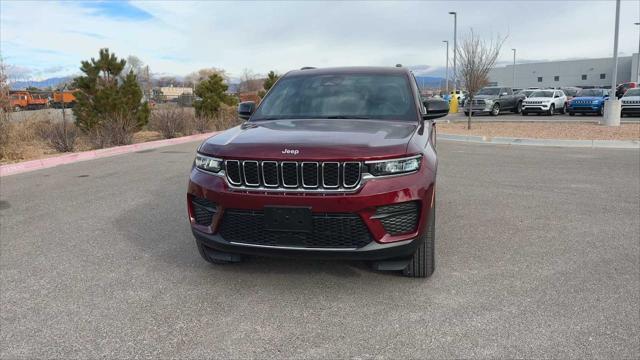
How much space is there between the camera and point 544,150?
12.2m

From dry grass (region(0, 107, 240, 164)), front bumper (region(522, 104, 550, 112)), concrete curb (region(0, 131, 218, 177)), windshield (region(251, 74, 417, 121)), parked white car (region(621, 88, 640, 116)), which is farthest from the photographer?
front bumper (region(522, 104, 550, 112))

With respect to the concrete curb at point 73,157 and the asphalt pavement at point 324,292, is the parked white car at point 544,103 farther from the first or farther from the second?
the asphalt pavement at point 324,292

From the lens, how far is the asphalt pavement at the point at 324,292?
9.52 ft

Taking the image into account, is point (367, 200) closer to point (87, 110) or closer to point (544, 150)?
point (544, 150)

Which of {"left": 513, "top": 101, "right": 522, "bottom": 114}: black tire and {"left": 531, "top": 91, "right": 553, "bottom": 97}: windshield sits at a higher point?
{"left": 531, "top": 91, "right": 553, "bottom": 97}: windshield

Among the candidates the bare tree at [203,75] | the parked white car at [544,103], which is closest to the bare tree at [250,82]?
the bare tree at [203,75]

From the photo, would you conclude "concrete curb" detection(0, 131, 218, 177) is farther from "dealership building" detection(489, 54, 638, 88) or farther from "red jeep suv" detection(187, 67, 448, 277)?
"dealership building" detection(489, 54, 638, 88)

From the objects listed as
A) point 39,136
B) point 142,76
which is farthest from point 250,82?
point 39,136

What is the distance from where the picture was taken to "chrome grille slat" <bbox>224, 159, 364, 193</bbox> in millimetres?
3131

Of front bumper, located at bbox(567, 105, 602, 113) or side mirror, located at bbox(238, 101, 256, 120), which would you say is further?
front bumper, located at bbox(567, 105, 602, 113)

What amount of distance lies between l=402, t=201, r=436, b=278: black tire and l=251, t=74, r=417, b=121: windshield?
1.07 meters

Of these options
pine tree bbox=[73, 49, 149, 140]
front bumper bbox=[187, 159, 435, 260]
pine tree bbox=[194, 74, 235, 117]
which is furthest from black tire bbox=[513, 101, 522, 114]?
front bumper bbox=[187, 159, 435, 260]

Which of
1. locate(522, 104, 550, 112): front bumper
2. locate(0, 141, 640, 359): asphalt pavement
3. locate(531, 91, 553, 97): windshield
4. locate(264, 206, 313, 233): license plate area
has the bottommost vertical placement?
locate(0, 141, 640, 359): asphalt pavement

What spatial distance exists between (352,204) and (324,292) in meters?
0.89
